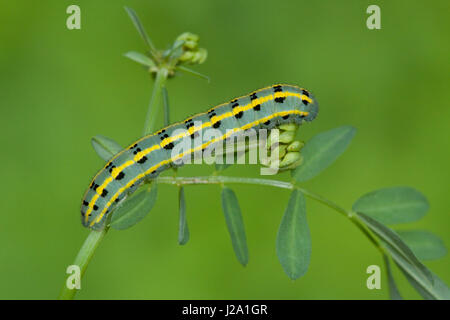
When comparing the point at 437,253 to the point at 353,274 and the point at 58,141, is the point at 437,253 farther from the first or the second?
the point at 58,141

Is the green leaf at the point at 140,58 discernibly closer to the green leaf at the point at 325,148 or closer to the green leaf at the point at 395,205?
the green leaf at the point at 325,148

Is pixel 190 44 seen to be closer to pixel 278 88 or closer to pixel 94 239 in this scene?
pixel 278 88

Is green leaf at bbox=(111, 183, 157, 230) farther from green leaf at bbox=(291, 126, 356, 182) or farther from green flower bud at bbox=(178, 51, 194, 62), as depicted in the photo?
green leaf at bbox=(291, 126, 356, 182)

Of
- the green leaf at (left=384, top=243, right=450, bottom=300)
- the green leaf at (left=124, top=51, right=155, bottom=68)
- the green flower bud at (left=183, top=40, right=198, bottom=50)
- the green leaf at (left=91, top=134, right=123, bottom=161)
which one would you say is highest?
the green flower bud at (left=183, top=40, right=198, bottom=50)

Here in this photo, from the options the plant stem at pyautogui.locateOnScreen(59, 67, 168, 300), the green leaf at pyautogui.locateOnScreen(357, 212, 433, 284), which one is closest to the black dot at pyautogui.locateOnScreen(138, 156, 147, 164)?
the plant stem at pyautogui.locateOnScreen(59, 67, 168, 300)

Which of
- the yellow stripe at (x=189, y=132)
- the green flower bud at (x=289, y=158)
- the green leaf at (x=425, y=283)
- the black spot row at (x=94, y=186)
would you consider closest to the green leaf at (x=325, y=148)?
the green flower bud at (x=289, y=158)

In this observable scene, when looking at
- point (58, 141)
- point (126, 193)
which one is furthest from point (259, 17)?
point (126, 193)
